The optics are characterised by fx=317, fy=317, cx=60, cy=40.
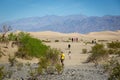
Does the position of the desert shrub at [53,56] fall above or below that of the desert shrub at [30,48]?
below

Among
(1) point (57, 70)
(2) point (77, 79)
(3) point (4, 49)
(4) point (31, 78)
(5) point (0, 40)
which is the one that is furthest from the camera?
(5) point (0, 40)

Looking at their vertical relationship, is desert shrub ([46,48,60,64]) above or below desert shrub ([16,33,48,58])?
below

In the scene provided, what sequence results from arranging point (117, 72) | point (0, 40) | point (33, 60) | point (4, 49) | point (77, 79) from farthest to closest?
point (0, 40), point (4, 49), point (33, 60), point (77, 79), point (117, 72)

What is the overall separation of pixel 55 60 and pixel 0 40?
14.0 metres

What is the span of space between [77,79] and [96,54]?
12.6 m

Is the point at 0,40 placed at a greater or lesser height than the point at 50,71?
greater

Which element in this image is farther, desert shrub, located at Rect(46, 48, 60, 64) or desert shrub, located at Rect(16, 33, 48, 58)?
desert shrub, located at Rect(16, 33, 48, 58)

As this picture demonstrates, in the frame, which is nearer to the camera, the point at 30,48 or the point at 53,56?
the point at 53,56

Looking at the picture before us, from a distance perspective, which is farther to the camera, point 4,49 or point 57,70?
point 4,49

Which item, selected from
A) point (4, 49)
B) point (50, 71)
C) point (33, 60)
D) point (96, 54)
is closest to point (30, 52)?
point (33, 60)

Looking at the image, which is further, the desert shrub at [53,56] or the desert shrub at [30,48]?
the desert shrub at [30,48]

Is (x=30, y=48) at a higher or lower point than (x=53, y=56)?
higher

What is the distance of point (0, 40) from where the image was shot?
4122 centimetres

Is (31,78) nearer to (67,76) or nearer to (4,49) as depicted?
(67,76)
